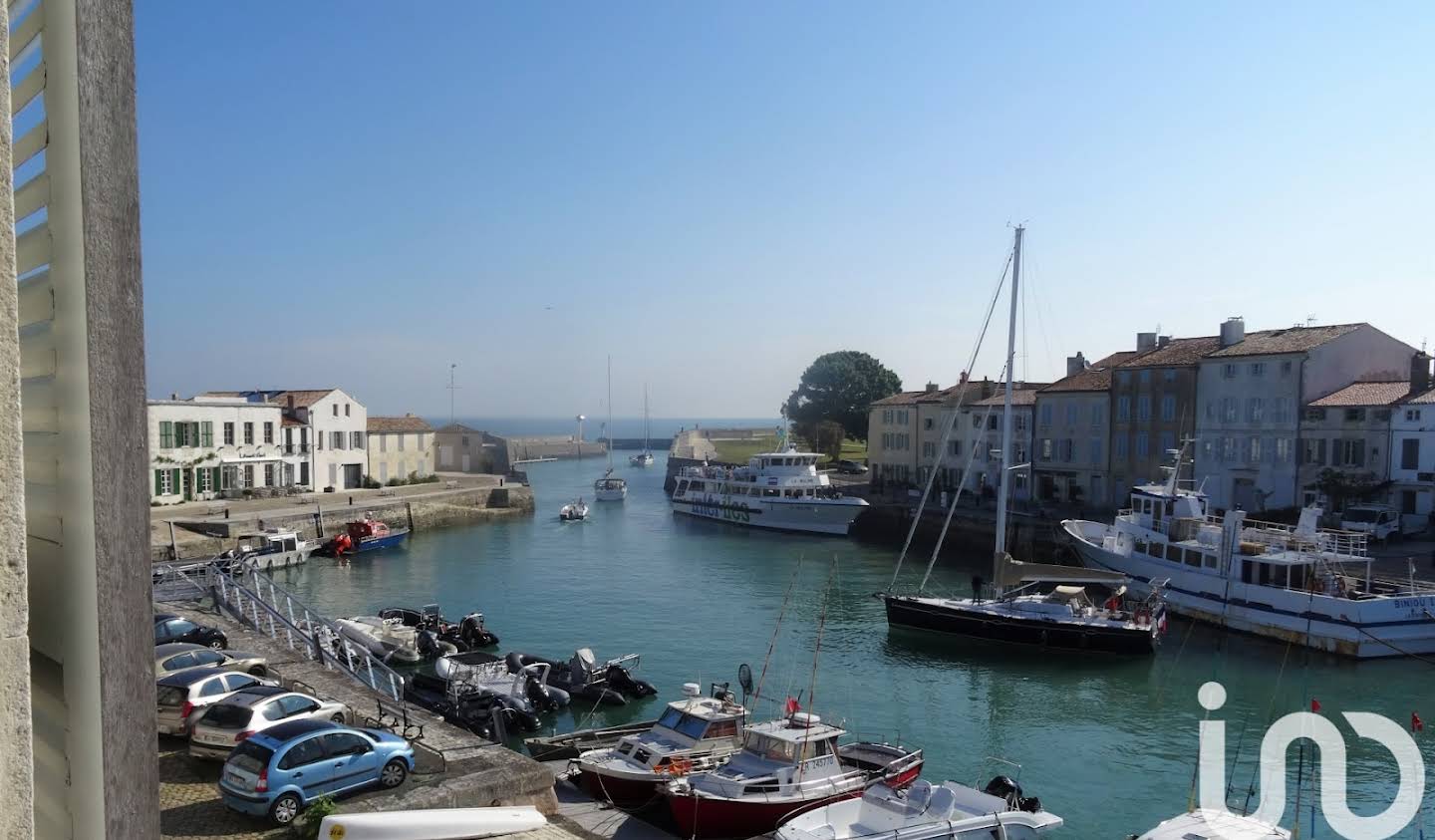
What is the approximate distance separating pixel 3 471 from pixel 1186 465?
172ft

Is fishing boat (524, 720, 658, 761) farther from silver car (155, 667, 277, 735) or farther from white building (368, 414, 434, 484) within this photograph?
white building (368, 414, 434, 484)

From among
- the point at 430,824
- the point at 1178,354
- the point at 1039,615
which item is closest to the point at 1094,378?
the point at 1178,354

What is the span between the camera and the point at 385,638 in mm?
27750

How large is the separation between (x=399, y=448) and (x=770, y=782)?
5645 cm

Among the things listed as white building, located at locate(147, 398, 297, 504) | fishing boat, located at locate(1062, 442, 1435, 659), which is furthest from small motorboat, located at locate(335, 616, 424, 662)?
white building, located at locate(147, 398, 297, 504)

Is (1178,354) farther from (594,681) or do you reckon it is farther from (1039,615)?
(594,681)

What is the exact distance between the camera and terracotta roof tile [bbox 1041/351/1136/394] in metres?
53.7

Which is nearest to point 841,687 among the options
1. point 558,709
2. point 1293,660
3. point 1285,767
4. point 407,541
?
point 558,709

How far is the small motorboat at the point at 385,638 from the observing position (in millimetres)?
26969

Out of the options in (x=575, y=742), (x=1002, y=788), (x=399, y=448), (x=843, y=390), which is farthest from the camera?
(x=843, y=390)

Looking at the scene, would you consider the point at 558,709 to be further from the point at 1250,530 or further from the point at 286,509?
the point at 286,509

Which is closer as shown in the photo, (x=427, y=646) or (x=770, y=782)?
(x=770, y=782)

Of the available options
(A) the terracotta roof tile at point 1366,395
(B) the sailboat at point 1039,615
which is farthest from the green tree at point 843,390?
(B) the sailboat at point 1039,615

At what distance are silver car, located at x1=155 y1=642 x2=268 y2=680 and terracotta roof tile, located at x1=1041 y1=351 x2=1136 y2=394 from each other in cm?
4571
